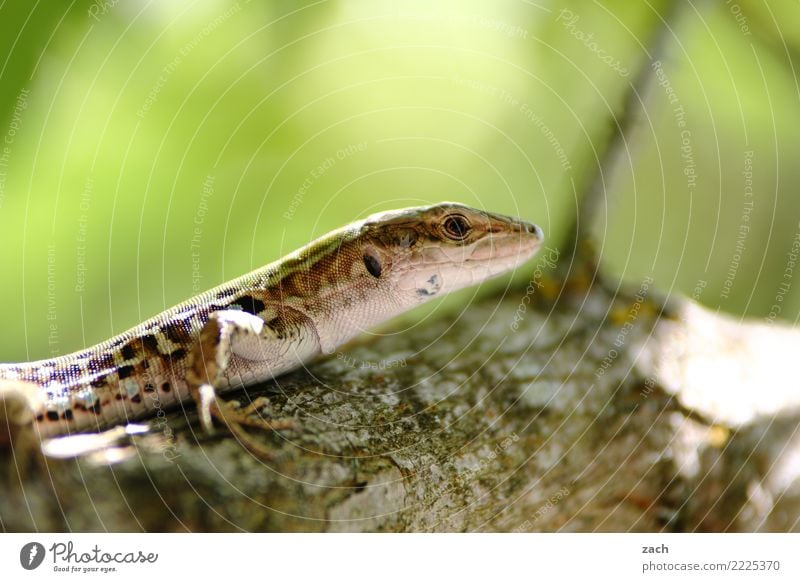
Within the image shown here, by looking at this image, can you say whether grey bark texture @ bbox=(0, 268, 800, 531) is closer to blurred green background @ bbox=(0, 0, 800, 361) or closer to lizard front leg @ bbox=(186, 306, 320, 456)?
lizard front leg @ bbox=(186, 306, 320, 456)

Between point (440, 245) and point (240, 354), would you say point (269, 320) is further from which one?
point (440, 245)

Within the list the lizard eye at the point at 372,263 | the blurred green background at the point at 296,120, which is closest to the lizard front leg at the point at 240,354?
the lizard eye at the point at 372,263

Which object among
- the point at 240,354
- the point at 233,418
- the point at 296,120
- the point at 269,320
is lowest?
the point at 233,418

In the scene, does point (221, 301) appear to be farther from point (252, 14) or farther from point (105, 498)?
point (252, 14)

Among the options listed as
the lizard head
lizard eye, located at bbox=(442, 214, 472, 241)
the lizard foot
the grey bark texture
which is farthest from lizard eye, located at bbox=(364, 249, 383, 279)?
the lizard foot

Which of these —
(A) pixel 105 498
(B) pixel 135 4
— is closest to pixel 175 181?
(B) pixel 135 4

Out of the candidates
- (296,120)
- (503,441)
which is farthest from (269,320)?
(296,120)
